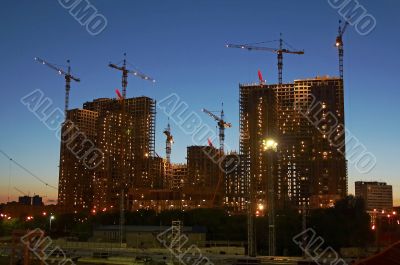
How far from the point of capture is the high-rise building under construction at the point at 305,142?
93.4 m

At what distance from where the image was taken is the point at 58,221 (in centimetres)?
5725

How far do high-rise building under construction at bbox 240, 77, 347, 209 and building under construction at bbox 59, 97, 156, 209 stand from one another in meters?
29.0

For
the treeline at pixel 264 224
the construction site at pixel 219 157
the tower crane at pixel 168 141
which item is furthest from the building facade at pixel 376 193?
the treeline at pixel 264 224

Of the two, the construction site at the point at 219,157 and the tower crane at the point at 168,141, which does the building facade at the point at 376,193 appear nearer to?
the construction site at the point at 219,157

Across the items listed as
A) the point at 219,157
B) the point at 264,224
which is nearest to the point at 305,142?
the point at 219,157

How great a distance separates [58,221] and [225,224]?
23000 millimetres

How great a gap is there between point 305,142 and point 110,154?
4507cm

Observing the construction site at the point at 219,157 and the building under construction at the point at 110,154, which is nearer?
the construction site at the point at 219,157

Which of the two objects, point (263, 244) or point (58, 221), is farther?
point (58, 221)

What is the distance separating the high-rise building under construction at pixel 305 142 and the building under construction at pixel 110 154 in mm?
28961

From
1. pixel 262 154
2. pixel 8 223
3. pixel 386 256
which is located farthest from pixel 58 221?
pixel 386 256

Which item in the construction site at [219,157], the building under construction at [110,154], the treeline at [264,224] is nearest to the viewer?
the treeline at [264,224]

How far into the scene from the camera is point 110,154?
114 metres

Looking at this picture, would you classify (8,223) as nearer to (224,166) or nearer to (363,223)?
Result: (363,223)
